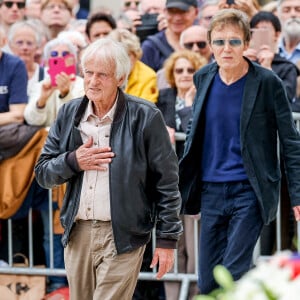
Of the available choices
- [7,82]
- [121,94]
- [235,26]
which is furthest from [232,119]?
[7,82]

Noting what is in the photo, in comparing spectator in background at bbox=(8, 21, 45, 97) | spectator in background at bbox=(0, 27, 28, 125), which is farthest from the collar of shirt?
spectator in background at bbox=(0, 27, 28, 125)

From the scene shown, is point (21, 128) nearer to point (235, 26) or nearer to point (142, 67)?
point (142, 67)

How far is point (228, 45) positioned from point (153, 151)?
117cm

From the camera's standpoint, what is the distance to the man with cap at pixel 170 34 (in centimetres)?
905

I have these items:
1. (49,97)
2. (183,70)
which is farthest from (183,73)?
(49,97)

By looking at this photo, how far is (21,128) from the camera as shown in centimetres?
780

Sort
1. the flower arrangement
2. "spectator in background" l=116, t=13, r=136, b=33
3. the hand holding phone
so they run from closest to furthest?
the flower arrangement
the hand holding phone
"spectator in background" l=116, t=13, r=136, b=33

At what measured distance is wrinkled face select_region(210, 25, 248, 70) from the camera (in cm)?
611

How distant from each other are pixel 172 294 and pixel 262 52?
79.0 inches

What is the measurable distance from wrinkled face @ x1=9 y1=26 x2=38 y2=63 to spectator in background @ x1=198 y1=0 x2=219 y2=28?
1628 mm

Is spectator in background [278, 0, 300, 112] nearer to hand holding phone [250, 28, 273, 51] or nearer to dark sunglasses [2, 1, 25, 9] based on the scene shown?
hand holding phone [250, 28, 273, 51]

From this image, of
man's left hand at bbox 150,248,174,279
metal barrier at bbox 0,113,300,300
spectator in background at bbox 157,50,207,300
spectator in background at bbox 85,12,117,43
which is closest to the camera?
man's left hand at bbox 150,248,174,279

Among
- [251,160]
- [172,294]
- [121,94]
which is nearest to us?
[121,94]

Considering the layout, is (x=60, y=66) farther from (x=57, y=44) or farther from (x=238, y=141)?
(x=238, y=141)
